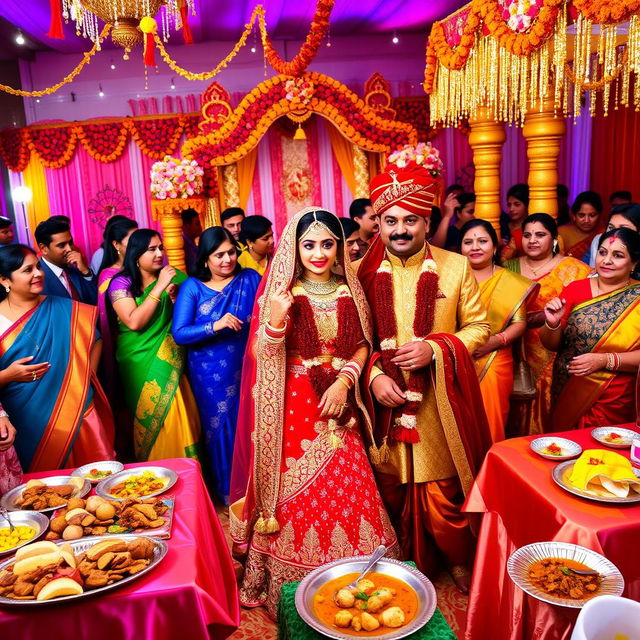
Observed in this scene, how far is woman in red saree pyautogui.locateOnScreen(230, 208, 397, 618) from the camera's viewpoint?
2455mm

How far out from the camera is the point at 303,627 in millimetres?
1520

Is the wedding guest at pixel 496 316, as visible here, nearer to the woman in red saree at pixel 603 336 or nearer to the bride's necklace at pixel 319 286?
the woman in red saree at pixel 603 336

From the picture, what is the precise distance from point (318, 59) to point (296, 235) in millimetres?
6081

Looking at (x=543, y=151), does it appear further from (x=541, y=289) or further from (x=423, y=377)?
(x=423, y=377)

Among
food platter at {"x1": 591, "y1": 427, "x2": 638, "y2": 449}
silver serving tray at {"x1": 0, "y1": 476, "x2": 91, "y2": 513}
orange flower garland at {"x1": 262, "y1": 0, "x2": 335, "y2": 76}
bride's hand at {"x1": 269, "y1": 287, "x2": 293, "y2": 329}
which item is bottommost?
food platter at {"x1": 591, "y1": 427, "x2": 638, "y2": 449}

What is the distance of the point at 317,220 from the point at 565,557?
1.49 metres

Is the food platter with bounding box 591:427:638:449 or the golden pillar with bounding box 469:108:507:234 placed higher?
the golden pillar with bounding box 469:108:507:234

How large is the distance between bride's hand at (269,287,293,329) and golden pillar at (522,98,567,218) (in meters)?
2.21

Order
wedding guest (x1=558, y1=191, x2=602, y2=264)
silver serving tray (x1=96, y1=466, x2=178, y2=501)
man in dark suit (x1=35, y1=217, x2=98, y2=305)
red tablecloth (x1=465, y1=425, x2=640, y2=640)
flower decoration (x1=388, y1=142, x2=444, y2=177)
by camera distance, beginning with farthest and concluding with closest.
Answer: flower decoration (x1=388, y1=142, x2=444, y2=177) → wedding guest (x1=558, y1=191, x2=602, y2=264) → man in dark suit (x1=35, y1=217, x2=98, y2=305) → silver serving tray (x1=96, y1=466, x2=178, y2=501) → red tablecloth (x1=465, y1=425, x2=640, y2=640)

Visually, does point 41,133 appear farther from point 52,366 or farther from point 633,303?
point 633,303

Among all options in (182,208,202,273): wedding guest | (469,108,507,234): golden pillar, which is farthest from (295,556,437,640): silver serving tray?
Result: (182,208,202,273): wedding guest

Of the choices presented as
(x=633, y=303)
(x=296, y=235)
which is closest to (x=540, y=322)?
(x=633, y=303)

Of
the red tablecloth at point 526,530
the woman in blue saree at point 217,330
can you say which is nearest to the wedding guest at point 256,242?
the woman in blue saree at point 217,330

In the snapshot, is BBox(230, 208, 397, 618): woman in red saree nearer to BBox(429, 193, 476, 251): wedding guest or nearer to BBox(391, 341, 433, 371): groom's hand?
BBox(391, 341, 433, 371): groom's hand
